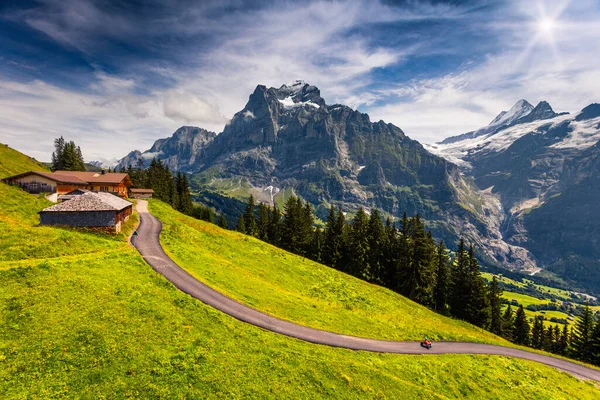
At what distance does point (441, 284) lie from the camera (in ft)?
243

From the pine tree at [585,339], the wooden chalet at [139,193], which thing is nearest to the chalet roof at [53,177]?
the wooden chalet at [139,193]

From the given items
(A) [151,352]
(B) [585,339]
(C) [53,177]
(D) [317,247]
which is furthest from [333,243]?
(C) [53,177]

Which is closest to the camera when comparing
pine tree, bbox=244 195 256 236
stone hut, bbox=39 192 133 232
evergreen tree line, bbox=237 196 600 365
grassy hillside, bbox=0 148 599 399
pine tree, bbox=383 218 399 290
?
grassy hillside, bbox=0 148 599 399

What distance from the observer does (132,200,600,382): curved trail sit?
2828 cm

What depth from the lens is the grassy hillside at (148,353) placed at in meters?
16.0

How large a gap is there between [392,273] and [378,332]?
4073 cm

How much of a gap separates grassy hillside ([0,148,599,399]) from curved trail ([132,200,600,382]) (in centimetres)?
175

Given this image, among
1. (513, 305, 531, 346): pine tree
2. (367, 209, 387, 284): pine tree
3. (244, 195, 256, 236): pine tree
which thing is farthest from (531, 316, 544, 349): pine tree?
(244, 195, 256, 236): pine tree

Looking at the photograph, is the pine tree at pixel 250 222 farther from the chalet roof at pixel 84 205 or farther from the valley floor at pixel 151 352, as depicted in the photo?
the valley floor at pixel 151 352

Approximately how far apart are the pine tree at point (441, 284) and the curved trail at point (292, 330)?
89.2 feet

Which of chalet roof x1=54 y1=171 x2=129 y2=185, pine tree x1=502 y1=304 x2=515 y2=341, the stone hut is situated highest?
chalet roof x1=54 y1=171 x2=129 y2=185

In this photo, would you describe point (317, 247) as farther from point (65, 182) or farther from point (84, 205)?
point (65, 182)

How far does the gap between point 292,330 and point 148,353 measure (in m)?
13.9

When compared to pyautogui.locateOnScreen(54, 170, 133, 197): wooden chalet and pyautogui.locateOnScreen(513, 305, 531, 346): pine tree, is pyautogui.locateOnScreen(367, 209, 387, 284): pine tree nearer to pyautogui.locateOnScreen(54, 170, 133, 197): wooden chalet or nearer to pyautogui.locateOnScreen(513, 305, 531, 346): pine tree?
pyautogui.locateOnScreen(513, 305, 531, 346): pine tree
